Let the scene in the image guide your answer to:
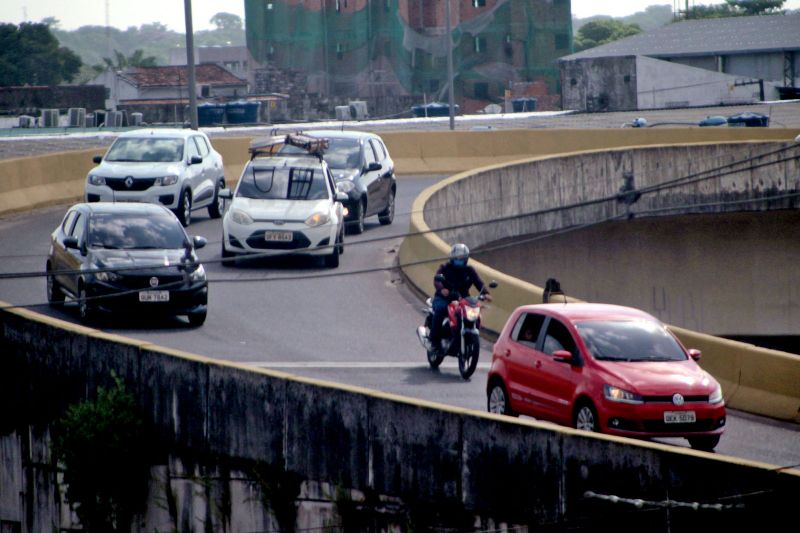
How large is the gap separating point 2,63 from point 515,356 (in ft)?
386

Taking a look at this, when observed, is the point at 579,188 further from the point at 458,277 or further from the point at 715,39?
the point at 715,39

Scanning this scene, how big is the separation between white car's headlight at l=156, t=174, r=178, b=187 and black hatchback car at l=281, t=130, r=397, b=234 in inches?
91.7

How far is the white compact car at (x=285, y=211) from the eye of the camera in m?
26.1

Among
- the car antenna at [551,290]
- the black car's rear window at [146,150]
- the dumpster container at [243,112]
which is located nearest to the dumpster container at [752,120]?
the black car's rear window at [146,150]

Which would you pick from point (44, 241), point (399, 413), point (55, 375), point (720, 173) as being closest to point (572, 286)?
point (720, 173)

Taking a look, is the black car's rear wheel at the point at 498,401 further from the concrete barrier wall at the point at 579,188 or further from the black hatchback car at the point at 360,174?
the black hatchback car at the point at 360,174

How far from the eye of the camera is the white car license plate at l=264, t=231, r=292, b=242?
26.0 m

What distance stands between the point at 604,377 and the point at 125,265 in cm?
896

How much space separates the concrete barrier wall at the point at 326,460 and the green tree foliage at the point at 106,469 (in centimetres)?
20

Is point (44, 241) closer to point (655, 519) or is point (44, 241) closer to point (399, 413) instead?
point (399, 413)

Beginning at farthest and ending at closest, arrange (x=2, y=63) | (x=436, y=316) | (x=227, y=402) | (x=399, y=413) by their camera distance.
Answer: (x=2, y=63)
(x=436, y=316)
(x=227, y=402)
(x=399, y=413)

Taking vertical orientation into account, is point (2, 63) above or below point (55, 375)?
above

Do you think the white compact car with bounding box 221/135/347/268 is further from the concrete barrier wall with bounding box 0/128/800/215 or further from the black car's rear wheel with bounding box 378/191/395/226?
the concrete barrier wall with bounding box 0/128/800/215

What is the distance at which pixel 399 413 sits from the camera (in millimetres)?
13102
